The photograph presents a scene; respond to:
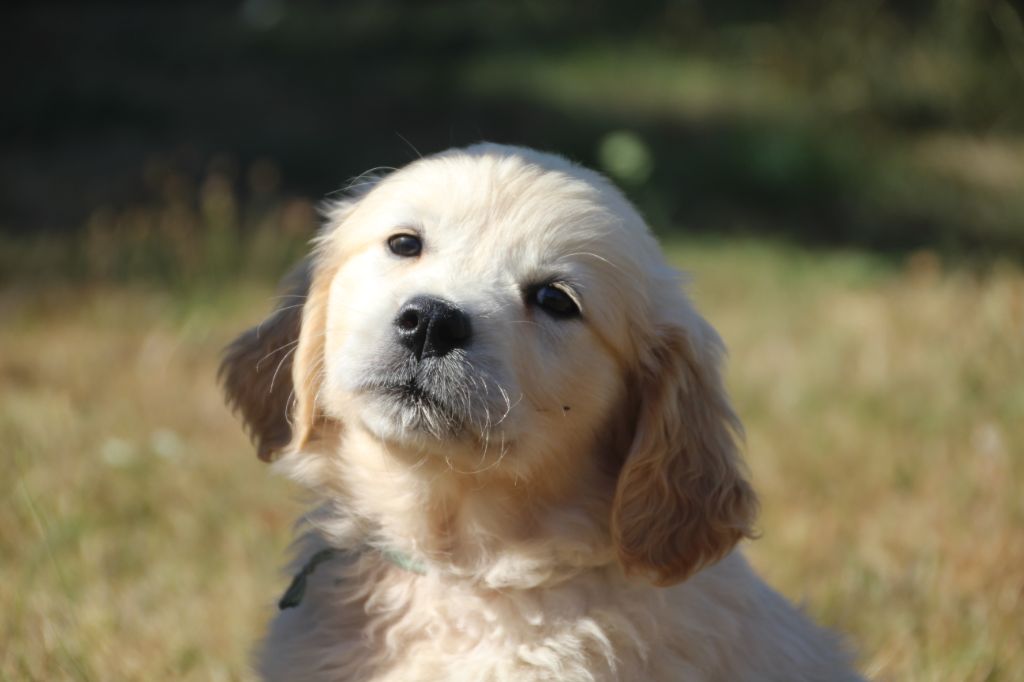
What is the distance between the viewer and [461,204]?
2801mm

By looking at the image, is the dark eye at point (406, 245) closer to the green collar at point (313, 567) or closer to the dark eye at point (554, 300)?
the dark eye at point (554, 300)

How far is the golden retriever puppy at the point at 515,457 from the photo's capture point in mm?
2629

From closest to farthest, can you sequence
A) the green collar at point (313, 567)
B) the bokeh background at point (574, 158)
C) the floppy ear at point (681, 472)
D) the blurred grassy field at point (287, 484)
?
the floppy ear at point (681, 472) → the green collar at point (313, 567) → the blurred grassy field at point (287, 484) → the bokeh background at point (574, 158)

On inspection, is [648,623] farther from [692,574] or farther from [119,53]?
[119,53]

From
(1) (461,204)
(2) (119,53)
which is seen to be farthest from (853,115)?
(1) (461,204)

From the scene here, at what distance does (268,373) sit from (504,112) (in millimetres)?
7511

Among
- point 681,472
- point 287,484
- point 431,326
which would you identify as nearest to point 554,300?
point 431,326

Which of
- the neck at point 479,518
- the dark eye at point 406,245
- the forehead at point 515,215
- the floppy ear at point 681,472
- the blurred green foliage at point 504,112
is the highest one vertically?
the forehead at point 515,215

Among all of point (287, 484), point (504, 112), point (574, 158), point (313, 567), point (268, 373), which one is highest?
point (268, 373)

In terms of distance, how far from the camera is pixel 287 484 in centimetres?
463

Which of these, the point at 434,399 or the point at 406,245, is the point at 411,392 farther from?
the point at 406,245

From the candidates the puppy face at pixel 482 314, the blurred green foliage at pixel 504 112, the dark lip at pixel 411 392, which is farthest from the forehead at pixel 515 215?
the blurred green foliage at pixel 504 112

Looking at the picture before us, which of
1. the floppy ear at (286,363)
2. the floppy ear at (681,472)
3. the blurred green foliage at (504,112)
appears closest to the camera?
the floppy ear at (681,472)

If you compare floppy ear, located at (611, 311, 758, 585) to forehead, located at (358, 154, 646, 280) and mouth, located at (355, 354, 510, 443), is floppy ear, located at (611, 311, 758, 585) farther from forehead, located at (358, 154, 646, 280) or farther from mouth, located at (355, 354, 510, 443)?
mouth, located at (355, 354, 510, 443)
